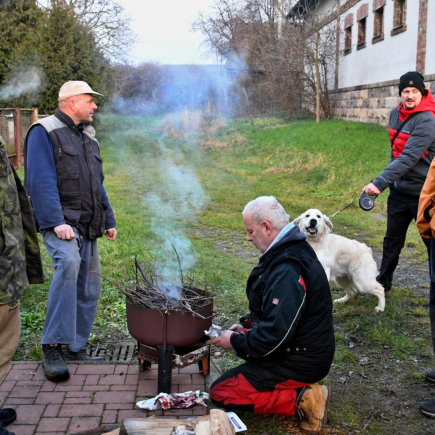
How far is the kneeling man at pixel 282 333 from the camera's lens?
121 inches

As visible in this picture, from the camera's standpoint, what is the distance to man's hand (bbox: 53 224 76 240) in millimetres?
3697

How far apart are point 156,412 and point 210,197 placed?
332 inches

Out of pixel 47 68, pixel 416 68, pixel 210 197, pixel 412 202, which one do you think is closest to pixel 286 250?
pixel 412 202

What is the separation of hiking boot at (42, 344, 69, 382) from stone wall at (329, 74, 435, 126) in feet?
42.9

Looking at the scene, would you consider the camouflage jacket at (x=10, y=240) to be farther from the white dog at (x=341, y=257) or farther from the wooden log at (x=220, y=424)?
the white dog at (x=341, y=257)

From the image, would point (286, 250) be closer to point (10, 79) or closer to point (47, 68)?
point (47, 68)

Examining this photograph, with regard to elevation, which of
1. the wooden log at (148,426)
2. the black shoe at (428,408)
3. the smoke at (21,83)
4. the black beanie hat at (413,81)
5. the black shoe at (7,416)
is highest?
the smoke at (21,83)

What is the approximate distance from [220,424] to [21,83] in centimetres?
2007

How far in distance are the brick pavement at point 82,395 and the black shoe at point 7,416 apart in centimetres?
4

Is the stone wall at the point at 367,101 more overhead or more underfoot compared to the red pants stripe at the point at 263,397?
more overhead

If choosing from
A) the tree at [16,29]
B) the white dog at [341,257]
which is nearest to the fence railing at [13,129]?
the tree at [16,29]

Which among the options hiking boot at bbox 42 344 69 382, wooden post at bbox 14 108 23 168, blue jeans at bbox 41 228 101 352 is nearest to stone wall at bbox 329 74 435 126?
wooden post at bbox 14 108 23 168

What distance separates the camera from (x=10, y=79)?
19469 millimetres

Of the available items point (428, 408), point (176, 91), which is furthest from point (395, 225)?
point (176, 91)
